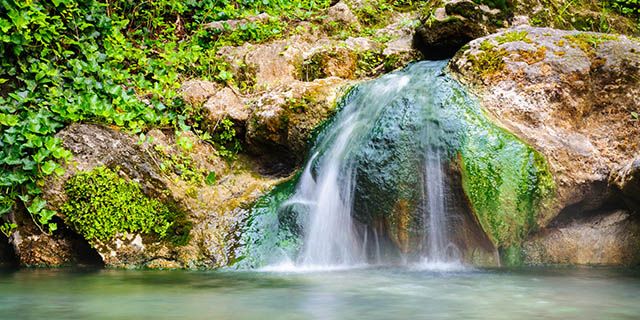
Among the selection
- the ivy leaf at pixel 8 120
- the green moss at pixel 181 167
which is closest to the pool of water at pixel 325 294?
the green moss at pixel 181 167

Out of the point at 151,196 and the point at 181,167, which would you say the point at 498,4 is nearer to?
the point at 181,167

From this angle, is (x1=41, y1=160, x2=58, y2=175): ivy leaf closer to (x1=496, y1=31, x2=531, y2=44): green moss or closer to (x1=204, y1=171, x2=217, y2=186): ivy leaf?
(x1=204, y1=171, x2=217, y2=186): ivy leaf

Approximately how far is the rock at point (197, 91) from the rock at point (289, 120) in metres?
0.62

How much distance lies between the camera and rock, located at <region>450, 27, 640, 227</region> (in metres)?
4.98

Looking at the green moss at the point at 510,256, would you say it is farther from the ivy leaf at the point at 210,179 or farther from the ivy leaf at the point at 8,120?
the ivy leaf at the point at 8,120

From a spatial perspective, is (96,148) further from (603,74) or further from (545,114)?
(603,74)

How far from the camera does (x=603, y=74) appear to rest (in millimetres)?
5250

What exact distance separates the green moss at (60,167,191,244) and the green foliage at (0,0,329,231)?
8.2 inches

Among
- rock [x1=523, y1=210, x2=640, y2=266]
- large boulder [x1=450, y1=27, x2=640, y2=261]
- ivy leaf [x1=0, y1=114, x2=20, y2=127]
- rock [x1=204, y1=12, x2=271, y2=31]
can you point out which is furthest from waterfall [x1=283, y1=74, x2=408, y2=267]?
rock [x1=204, y1=12, x2=271, y2=31]

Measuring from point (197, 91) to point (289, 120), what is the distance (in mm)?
1173

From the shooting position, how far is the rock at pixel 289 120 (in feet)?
19.8

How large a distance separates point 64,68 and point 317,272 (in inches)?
136

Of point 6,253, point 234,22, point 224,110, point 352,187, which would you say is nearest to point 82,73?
point 224,110

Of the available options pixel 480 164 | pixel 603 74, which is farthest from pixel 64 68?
pixel 603 74
